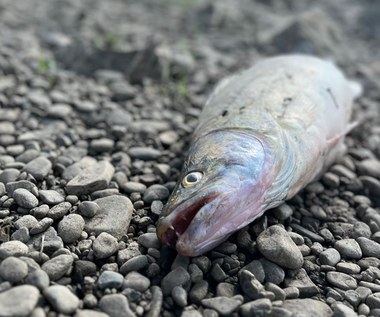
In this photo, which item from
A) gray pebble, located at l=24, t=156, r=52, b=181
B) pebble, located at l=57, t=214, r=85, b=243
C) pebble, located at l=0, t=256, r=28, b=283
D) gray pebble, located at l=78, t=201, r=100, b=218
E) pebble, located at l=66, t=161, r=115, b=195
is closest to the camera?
pebble, located at l=0, t=256, r=28, b=283

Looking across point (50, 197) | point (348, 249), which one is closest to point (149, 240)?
point (50, 197)

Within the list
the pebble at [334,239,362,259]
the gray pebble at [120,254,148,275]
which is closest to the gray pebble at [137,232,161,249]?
the gray pebble at [120,254,148,275]

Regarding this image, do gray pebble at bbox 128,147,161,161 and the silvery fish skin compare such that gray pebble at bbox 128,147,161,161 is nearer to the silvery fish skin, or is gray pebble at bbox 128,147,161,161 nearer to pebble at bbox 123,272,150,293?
the silvery fish skin

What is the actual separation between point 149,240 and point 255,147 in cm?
103

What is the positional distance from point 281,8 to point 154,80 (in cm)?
464

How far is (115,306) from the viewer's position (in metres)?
2.83

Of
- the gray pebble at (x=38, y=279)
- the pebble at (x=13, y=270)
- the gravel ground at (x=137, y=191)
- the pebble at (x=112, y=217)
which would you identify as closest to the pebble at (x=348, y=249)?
the gravel ground at (x=137, y=191)

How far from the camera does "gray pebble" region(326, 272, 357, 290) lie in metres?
3.23

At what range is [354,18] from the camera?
30.1 feet

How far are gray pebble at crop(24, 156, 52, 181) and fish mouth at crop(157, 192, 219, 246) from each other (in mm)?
1248

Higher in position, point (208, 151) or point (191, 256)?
point (208, 151)

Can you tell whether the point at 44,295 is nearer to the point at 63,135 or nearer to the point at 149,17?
the point at 63,135

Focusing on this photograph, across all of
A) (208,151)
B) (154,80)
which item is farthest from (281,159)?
(154,80)

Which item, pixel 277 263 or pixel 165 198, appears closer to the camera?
pixel 277 263
